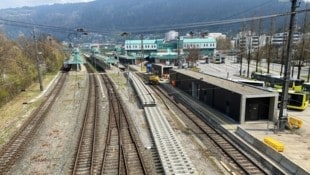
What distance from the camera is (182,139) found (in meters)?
21.8

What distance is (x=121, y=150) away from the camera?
64.7 ft

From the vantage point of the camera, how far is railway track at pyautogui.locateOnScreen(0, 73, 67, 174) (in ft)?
60.4

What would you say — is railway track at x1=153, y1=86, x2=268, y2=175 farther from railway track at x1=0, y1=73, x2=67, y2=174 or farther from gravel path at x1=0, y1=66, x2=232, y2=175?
railway track at x1=0, y1=73, x2=67, y2=174

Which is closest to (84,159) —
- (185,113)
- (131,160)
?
(131,160)

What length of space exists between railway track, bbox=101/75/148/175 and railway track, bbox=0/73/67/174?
6115 millimetres

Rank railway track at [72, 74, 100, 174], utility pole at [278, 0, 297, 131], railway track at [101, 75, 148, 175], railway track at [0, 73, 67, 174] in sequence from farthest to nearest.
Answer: utility pole at [278, 0, 297, 131], railway track at [0, 73, 67, 174], railway track at [72, 74, 100, 174], railway track at [101, 75, 148, 175]

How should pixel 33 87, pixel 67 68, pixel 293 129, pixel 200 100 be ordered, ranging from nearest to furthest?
pixel 293 129 → pixel 200 100 → pixel 33 87 → pixel 67 68

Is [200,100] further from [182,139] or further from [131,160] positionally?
[131,160]

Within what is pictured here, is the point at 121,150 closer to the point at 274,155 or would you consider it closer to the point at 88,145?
the point at 88,145

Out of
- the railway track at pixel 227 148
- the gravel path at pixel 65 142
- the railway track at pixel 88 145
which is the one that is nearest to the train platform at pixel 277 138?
the railway track at pixel 227 148

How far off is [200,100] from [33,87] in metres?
31.2

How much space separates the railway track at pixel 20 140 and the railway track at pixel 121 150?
611cm

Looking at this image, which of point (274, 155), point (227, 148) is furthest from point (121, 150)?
point (274, 155)

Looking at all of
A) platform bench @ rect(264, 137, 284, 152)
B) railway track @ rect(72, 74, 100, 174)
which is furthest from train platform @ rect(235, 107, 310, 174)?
railway track @ rect(72, 74, 100, 174)
